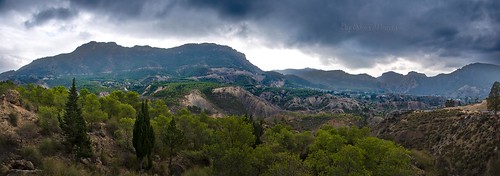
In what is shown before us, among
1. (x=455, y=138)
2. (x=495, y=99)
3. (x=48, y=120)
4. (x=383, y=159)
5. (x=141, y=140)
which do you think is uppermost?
(x=495, y=99)

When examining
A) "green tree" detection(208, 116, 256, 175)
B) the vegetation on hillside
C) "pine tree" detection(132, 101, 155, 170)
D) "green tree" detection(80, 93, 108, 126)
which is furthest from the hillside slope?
"green tree" detection(80, 93, 108, 126)

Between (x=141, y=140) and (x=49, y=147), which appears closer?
(x=49, y=147)

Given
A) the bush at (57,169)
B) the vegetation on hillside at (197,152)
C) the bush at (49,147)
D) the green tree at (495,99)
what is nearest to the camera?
the bush at (57,169)

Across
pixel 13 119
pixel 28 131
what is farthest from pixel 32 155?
pixel 13 119

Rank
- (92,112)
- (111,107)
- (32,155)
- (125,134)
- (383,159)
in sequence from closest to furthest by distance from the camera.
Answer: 1. (32,155)
2. (125,134)
3. (383,159)
4. (92,112)
5. (111,107)

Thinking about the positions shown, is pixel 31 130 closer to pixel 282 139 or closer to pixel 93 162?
pixel 93 162

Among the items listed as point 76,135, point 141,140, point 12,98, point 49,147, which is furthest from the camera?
point 12,98

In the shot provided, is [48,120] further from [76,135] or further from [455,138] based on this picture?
[455,138]

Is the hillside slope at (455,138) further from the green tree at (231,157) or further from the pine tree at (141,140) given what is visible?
the pine tree at (141,140)

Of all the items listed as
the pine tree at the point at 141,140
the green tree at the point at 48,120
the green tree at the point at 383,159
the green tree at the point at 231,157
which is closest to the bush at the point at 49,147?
the green tree at the point at 48,120

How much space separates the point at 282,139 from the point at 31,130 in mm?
49475

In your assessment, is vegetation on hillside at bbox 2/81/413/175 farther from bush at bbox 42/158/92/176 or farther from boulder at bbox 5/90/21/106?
boulder at bbox 5/90/21/106

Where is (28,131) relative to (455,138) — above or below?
above

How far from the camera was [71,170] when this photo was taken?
3719 centimetres
